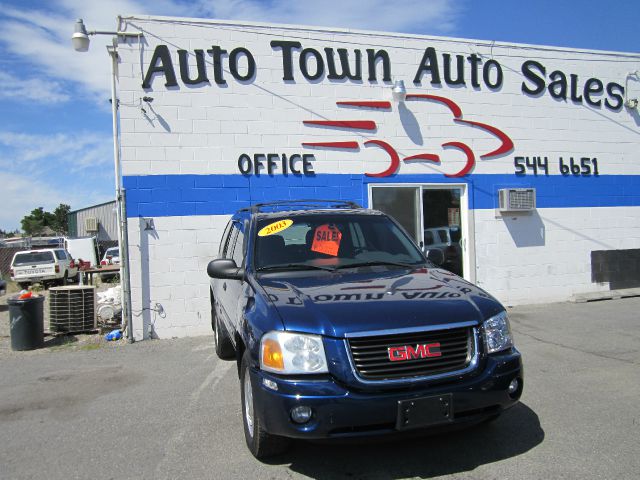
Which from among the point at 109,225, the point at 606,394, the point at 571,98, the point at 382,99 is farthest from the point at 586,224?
the point at 109,225

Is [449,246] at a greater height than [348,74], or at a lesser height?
lesser

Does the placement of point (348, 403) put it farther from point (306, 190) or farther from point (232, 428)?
point (306, 190)

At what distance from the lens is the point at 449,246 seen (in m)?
10.0

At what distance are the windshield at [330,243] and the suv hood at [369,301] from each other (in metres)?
0.30

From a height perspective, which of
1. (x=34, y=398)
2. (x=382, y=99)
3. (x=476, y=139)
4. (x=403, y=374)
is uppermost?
(x=382, y=99)

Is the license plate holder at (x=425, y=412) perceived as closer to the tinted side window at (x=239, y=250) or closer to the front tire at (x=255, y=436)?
the front tire at (x=255, y=436)

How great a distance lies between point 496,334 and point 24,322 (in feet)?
23.8

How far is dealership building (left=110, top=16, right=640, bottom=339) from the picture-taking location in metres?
8.52

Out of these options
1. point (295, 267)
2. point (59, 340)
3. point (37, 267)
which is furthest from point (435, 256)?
point (37, 267)

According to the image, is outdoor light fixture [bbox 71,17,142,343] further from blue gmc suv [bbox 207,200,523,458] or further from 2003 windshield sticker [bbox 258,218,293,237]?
blue gmc suv [bbox 207,200,523,458]

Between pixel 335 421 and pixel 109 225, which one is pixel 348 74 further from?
pixel 109 225

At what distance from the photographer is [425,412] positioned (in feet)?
10.1

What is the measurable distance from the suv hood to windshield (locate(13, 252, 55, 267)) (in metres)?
20.2

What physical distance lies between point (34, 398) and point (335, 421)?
4.14 meters
